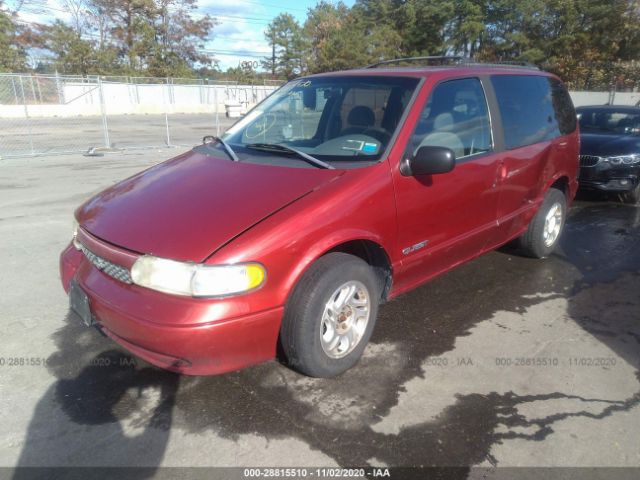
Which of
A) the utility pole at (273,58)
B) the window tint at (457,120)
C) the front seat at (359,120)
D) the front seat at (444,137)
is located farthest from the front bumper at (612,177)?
the utility pole at (273,58)

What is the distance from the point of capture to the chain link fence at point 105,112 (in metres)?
15.6

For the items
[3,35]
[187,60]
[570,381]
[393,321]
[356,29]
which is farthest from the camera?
[187,60]

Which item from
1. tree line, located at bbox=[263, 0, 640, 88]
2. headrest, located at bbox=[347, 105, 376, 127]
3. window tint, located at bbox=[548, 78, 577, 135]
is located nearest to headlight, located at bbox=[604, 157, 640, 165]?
window tint, located at bbox=[548, 78, 577, 135]

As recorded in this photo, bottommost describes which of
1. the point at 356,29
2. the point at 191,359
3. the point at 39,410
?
the point at 39,410

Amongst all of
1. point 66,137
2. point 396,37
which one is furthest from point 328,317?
point 396,37

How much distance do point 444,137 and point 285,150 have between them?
44.5 inches

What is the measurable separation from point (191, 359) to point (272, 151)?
1568mm

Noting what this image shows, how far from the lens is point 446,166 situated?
2.96 metres

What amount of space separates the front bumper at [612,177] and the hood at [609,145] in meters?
0.22

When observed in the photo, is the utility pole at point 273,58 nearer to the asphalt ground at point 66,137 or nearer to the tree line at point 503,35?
the tree line at point 503,35

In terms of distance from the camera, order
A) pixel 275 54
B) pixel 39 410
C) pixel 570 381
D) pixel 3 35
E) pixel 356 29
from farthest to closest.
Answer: pixel 275 54 → pixel 356 29 → pixel 3 35 → pixel 570 381 → pixel 39 410

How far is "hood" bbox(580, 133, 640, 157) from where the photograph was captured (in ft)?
23.1

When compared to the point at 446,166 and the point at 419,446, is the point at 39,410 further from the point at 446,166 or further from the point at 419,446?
the point at 446,166

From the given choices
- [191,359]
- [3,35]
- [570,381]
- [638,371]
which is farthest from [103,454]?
[3,35]
